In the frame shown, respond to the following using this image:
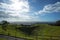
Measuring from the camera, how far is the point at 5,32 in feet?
21.4

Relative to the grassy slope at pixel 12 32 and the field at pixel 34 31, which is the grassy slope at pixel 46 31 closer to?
the field at pixel 34 31

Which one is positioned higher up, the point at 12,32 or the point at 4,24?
the point at 4,24

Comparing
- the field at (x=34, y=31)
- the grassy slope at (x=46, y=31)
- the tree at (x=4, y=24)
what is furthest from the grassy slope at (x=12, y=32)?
the grassy slope at (x=46, y=31)

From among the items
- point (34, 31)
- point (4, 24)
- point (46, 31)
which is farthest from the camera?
point (4, 24)

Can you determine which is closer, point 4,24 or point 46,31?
point 46,31

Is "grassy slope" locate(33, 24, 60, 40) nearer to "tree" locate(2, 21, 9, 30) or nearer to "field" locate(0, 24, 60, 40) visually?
"field" locate(0, 24, 60, 40)

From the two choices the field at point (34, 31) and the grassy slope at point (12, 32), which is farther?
the grassy slope at point (12, 32)

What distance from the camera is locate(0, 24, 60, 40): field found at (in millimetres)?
6277

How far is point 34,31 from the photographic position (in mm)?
6449

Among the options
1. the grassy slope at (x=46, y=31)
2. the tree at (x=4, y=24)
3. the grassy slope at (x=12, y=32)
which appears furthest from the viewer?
the tree at (x=4, y=24)

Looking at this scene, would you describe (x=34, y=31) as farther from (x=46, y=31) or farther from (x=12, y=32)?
(x=12, y=32)

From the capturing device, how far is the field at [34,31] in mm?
6277

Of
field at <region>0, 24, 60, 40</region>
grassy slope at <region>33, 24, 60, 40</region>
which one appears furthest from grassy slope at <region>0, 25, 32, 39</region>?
grassy slope at <region>33, 24, 60, 40</region>

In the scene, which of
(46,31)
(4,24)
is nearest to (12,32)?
(4,24)
